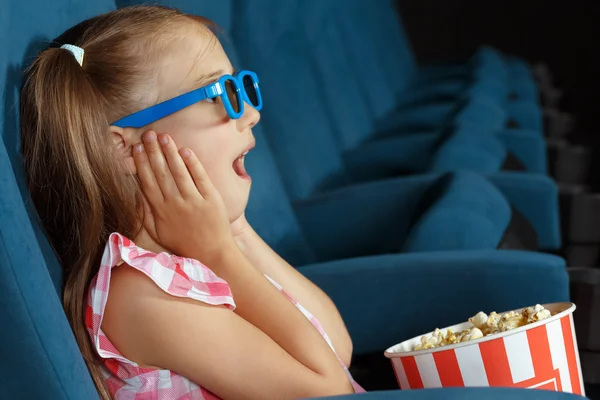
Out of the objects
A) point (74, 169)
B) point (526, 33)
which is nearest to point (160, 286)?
point (74, 169)

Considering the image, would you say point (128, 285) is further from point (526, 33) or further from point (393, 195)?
point (526, 33)

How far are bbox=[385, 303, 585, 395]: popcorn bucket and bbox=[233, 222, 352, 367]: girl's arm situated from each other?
236mm

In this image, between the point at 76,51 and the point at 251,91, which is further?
the point at 251,91

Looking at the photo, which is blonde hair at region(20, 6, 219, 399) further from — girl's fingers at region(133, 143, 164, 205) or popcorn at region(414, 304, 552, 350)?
popcorn at region(414, 304, 552, 350)

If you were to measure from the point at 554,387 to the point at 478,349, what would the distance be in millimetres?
96

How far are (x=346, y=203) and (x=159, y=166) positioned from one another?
77 centimetres

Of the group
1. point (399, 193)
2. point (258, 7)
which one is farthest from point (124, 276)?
point (258, 7)

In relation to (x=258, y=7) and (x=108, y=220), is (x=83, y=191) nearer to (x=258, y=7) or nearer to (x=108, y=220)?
(x=108, y=220)

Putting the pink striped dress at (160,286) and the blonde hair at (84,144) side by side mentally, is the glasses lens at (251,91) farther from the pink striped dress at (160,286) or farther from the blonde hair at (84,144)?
the pink striped dress at (160,286)

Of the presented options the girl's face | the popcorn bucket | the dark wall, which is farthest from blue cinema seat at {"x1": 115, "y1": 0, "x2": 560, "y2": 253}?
the dark wall

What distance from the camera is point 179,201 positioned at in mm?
807

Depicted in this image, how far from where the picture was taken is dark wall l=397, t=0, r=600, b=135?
5762 mm

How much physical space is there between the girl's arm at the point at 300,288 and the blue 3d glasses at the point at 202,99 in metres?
0.23

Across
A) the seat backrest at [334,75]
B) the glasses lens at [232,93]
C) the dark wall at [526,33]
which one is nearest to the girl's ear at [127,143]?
the glasses lens at [232,93]
